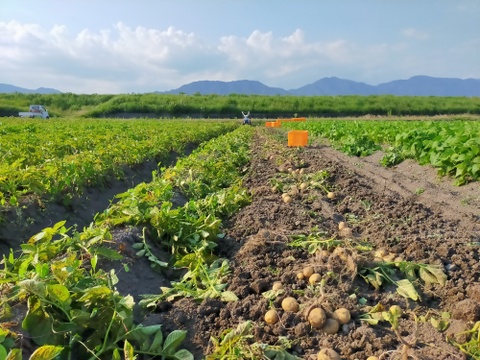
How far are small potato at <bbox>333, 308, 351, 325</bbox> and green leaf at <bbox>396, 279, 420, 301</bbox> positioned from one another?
56 cm

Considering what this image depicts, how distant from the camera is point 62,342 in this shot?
2082 mm

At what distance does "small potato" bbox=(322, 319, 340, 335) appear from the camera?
2.42 meters

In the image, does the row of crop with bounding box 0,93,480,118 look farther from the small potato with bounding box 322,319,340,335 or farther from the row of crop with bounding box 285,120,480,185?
the small potato with bounding box 322,319,340,335

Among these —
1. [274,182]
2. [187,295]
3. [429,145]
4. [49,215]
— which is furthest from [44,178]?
[429,145]

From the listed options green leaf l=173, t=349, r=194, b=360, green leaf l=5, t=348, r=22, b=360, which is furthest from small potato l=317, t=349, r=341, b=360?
green leaf l=5, t=348, r=22, b=360

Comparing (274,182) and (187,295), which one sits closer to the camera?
(187,295)

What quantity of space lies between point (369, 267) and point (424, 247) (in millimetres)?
639

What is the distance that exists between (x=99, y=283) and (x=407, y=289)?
1911 mm

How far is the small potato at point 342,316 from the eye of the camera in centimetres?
248

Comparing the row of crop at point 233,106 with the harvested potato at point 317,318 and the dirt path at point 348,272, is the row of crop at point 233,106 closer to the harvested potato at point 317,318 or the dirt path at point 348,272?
the dirt path at point 348,272

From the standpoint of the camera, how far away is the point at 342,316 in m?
2.48

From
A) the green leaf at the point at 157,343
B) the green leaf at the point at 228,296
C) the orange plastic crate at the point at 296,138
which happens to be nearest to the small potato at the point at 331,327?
the green leaf at the point at 228,296

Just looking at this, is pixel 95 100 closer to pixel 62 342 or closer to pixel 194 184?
pixel 194 184

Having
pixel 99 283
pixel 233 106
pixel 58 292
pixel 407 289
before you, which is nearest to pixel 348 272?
pixel 407 289
